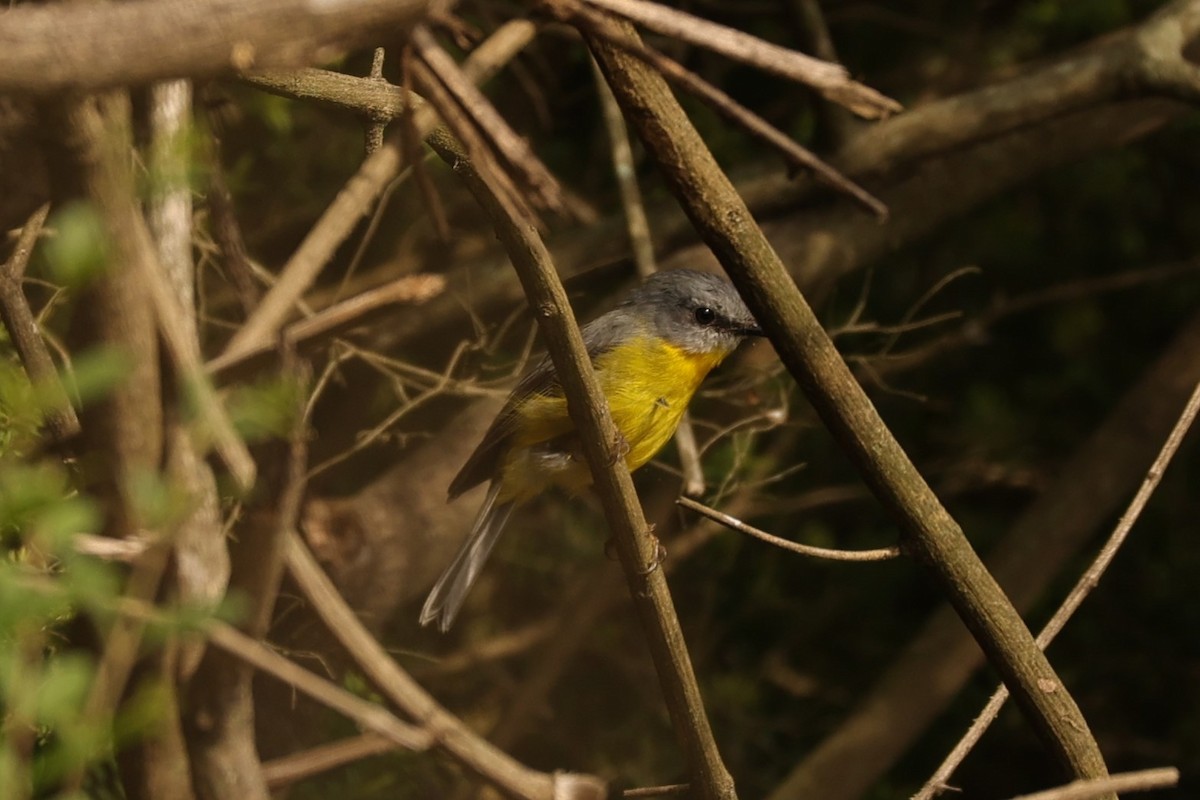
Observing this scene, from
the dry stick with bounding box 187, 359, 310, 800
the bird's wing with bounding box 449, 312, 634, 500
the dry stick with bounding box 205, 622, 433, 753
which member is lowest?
the bird's wing with bounding box 449, 312, 634, 500

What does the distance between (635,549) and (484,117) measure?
1.27 metres

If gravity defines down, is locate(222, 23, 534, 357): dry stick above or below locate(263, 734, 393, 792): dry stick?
above

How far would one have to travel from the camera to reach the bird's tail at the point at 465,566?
14.1ft

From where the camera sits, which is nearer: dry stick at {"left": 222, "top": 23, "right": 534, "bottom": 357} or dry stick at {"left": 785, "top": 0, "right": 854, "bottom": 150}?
dry stick at {"left": 222, "top": 23, "right": 534, "bottom": 357}

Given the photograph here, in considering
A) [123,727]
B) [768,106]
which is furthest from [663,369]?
[123,727]

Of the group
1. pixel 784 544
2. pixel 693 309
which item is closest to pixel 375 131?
pixel 784 544

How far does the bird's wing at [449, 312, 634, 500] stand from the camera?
414 cm

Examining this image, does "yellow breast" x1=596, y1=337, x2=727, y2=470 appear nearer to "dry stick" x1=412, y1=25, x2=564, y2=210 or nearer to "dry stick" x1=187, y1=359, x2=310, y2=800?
"dry stick" x1=187, y1=359, x2=310, y2=800

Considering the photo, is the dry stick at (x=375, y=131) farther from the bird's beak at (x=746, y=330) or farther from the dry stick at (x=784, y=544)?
the bird's beak at (x=746, y=330)

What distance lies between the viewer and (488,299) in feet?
15.6

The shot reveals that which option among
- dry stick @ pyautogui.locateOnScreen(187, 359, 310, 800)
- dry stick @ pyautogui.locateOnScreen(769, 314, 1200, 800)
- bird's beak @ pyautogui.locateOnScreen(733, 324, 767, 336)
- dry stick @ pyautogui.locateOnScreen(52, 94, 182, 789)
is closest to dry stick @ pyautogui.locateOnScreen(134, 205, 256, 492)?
dry stick @ pyautogui.locateOnScreen(52, 94, 182, 789)

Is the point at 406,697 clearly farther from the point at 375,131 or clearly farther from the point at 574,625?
the point at 574,625

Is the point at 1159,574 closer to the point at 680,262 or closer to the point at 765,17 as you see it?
the point at 680,262

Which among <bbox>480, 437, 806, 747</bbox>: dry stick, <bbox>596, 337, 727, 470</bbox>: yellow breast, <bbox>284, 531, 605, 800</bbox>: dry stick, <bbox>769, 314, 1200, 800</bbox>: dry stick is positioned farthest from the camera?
<bbox>480, 437, 806, 747</bbox>: dry stick
